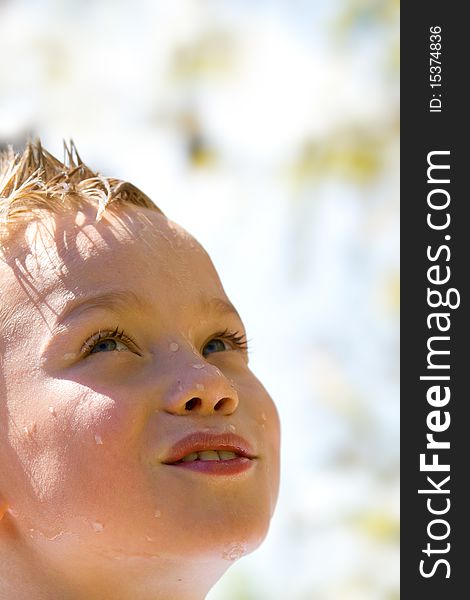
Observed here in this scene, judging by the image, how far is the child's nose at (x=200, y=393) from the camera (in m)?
1.17

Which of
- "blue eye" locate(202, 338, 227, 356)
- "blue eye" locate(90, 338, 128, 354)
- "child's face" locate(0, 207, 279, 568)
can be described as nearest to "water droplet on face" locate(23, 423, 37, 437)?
"child's face" locate(0, 207, 279, 568)

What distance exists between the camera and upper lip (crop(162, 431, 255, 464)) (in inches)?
45.4

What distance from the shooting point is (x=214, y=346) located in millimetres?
1333

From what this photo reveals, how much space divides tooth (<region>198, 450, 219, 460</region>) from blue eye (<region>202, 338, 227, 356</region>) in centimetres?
16

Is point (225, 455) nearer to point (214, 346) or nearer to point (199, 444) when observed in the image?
point (199, 444)

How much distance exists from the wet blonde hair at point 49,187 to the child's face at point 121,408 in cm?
3

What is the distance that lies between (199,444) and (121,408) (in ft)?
0.30

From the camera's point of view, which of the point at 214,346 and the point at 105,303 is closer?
the point at 105,303

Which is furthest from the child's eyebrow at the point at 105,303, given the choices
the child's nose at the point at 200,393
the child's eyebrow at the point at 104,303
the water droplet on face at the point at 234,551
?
the water droplet on face at the point at 234,551

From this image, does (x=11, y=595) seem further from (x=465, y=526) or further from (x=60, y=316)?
(x=465, y=526)

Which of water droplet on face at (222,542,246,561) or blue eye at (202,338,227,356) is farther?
blue eye at (202,338,227,356)

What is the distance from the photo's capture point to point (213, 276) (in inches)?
53.5

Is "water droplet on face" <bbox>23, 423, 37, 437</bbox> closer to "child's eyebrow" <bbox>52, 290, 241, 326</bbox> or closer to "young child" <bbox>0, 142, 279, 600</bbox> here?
"young child" <bbox>0, 142, 279, 600</bbox>

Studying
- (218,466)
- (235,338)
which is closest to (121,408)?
(218,466)
